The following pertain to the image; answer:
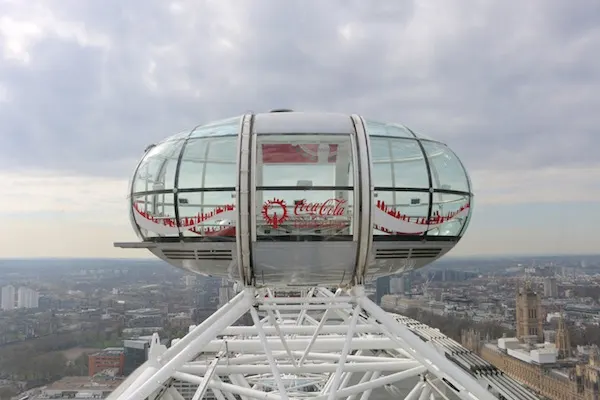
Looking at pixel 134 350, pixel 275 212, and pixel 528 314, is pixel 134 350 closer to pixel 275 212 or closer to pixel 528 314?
pixel 275 212

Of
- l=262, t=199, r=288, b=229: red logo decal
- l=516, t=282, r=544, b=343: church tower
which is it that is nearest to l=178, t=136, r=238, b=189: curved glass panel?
l=262, t=199, r=288, b=229: red logo decal

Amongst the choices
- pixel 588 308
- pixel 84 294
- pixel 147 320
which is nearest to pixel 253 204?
pixel 147 320

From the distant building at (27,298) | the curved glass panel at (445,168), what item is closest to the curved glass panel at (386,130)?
the curved glass panel at (445,168)

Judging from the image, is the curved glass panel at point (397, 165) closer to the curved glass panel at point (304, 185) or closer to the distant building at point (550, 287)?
the curved glass panel at point (304, 185)

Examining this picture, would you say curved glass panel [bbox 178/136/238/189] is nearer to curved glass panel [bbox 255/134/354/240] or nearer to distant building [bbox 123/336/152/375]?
curved glass panel [bbox 255/134/354/240]

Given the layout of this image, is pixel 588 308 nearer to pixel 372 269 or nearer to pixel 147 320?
pixel 147 320

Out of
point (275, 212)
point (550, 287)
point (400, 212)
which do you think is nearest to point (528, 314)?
point (550, 287)
